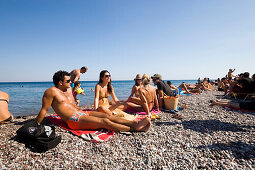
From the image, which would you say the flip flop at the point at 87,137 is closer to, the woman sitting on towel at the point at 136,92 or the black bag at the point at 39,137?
the black bag at the point at 39,137

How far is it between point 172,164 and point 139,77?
16.1 feet

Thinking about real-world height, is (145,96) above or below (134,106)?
above

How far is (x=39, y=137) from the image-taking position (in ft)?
10.0

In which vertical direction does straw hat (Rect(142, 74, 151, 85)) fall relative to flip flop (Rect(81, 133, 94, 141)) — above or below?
above

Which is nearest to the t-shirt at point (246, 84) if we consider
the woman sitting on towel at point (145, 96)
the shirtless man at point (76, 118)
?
the woman sitting on towel at point (145, 96)

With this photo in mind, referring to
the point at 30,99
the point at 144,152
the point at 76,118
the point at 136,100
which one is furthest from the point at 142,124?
the point at 30,99

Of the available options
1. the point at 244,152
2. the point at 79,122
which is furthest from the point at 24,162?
the point at 244,152

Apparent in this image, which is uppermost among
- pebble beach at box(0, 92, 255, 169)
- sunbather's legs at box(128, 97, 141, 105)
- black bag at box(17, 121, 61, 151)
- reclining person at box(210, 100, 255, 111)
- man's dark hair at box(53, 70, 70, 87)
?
man's dark hair at box(53, 70, 70, 87)

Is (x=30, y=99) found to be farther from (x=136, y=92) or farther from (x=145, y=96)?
(x=145, y=96)

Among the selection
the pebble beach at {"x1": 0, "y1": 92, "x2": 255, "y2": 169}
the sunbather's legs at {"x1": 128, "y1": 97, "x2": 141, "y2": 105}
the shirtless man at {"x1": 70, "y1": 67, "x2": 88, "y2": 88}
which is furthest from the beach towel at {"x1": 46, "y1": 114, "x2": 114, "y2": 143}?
the shirtless man at {"x1": 70, "y1": 67, "x2": 88, "y2": 88}

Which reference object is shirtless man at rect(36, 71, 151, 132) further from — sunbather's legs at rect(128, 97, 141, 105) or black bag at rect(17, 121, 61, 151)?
sunbather's legs at rect(128, 97, 141, 105)

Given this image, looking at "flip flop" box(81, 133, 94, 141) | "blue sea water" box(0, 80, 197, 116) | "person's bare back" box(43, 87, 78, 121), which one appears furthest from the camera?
"blue sea water" box(0, 80, 197, 116)

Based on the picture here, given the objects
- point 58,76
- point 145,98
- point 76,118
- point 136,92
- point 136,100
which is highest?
point 58,76

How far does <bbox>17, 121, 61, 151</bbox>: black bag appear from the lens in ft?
10.00
